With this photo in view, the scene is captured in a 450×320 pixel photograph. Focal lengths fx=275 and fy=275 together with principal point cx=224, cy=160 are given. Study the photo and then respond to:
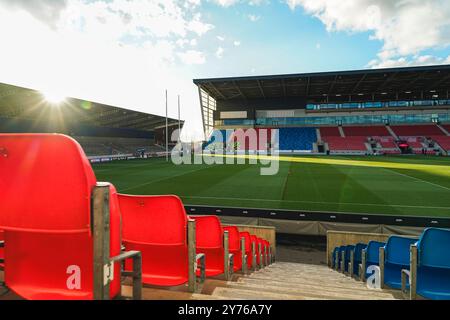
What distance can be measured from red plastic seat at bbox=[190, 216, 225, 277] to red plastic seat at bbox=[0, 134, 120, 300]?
6.07ft

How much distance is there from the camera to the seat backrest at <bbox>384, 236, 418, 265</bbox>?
4.13 meters

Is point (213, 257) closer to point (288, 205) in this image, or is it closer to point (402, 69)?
point (288, 205)

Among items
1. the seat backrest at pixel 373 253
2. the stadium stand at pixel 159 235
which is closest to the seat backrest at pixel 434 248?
the stadium stand at pixel 159 235

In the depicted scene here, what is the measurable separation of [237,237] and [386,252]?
245cm

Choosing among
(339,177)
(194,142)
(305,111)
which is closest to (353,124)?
(305,111)

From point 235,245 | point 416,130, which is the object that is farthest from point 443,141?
point 235,245

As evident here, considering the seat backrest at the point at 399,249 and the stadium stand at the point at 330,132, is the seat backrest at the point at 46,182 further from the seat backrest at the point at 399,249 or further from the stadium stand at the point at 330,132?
the stadium stand at the point at 330,132

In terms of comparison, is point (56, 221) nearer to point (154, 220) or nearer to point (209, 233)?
point (154, 220)

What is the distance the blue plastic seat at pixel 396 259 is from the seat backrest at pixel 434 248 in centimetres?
112

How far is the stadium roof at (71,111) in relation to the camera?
29244mm

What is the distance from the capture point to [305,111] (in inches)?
2616

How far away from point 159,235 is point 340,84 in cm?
5936

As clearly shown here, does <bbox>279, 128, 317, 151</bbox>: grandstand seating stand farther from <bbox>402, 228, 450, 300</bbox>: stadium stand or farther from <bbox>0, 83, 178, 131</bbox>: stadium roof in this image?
<bbox>402, 228, 450, 300</bbox>: stadium stand
